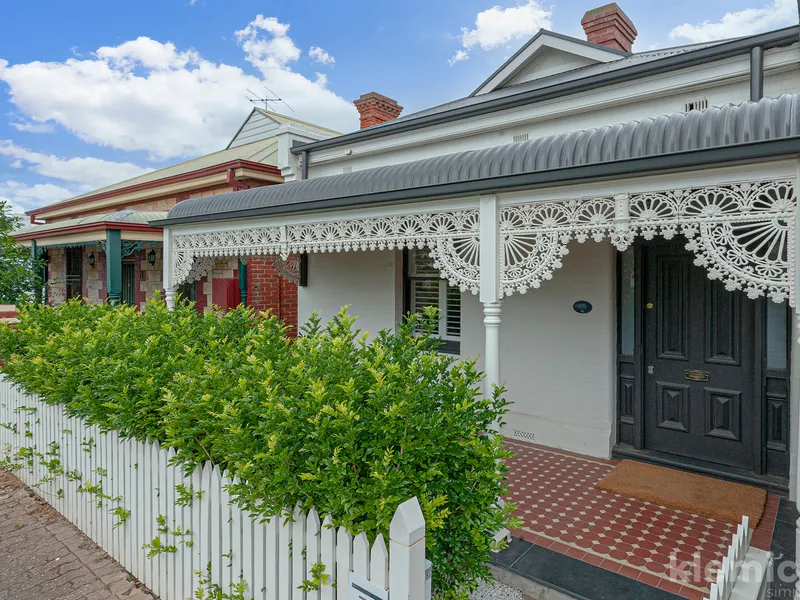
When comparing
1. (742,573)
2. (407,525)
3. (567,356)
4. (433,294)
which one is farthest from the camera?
(433,294)

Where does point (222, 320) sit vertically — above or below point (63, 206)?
below

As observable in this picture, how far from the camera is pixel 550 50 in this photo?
27.1 ft

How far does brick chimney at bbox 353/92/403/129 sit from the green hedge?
8588mm

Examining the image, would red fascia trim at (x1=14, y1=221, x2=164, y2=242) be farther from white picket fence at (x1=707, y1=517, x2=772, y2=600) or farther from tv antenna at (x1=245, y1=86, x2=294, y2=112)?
tv antenna at (x1=245, y1=86, x2=294, y2=112)

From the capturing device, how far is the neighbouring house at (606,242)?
3.17m

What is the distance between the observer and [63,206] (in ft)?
Answer: 50.7

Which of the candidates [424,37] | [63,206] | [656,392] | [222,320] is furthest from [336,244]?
[63,206]

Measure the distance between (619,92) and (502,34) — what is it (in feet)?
43.9

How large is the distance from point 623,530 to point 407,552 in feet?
9.32

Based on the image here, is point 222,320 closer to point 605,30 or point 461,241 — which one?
point 461,241

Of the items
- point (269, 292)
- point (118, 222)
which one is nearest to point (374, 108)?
point (269, 292)

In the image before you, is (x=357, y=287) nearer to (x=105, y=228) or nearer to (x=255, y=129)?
(x=105, y=228)

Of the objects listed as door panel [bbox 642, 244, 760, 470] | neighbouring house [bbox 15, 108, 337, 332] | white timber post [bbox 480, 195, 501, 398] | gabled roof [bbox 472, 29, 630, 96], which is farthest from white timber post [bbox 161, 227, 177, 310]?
door panel [bbox 642, 244, 760, 470]

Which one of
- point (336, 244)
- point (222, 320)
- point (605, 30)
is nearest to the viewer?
point (222, 320)
